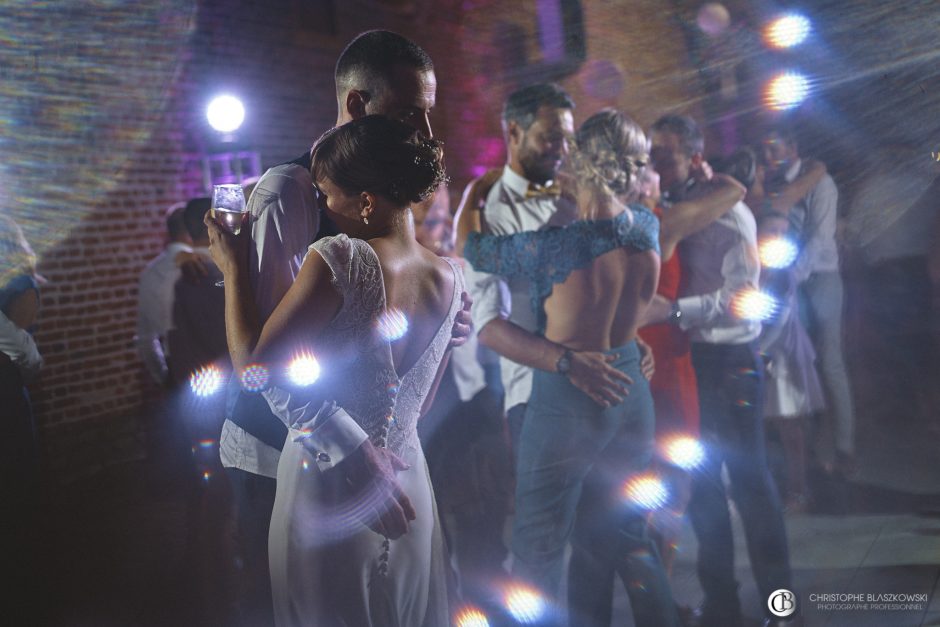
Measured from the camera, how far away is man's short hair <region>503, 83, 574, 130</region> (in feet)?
6.81

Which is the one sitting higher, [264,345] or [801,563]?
[264,345]

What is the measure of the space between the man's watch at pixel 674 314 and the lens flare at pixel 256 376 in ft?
4.25

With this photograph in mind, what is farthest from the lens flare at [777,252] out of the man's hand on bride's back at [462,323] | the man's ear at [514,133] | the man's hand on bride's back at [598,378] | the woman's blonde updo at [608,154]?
the man's hand on bride's back at [462,323]

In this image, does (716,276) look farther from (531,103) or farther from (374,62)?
(374,62)

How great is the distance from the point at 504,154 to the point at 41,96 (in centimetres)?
127

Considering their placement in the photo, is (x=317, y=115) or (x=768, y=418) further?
(x=768, y=418)

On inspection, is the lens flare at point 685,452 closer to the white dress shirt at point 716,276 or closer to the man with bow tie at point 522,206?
the white dress shirt at point 716,276

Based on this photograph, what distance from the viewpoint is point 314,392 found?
129cm

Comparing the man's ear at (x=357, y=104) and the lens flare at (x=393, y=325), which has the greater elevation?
the man's ear at (x=357, y=104)

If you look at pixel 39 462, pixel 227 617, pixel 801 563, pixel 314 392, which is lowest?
pixel 801 563

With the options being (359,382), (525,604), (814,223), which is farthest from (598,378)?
(814,223)

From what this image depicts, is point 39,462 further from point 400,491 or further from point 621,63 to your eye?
point 621,63

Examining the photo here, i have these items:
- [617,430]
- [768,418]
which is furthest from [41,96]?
[768,418]

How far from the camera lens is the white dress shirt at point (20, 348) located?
5.38ft
